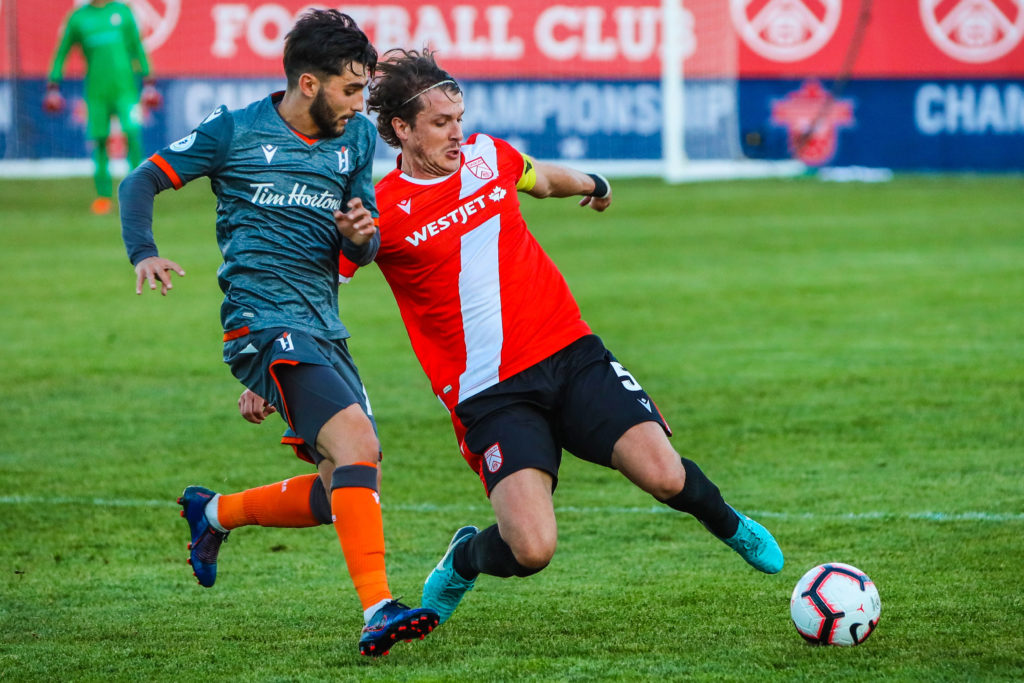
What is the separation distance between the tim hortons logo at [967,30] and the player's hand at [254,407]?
21.4 metres

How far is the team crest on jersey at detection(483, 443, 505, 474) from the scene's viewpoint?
15.9ft

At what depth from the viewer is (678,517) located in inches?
260

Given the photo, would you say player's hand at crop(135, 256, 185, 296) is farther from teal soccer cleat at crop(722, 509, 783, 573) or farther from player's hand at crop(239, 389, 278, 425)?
teal soccer cleat at crop(722, 509, 783, 573)

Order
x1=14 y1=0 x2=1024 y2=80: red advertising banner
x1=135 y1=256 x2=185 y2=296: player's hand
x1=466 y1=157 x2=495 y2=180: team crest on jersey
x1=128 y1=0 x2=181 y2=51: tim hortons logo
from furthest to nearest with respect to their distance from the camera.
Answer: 1. x1=14 y1=0 x2=1024 y2=80: red advertising banner
2. x1=128 y1=0 x2=181 y2=51: tim hortons logo
3. x1=466 y1=157 x2=495 y2=180: team crest on jersey
4. x1=135 y1=256 x2=185 y2=296: player's hand

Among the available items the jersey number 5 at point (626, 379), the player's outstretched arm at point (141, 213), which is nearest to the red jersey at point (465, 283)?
the jersey number 5 at point (626, 379)

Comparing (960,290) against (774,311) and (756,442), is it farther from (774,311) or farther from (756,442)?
(756,442)

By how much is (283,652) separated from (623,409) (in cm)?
135

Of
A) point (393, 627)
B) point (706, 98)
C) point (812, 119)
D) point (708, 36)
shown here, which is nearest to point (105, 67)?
point (706, 98)

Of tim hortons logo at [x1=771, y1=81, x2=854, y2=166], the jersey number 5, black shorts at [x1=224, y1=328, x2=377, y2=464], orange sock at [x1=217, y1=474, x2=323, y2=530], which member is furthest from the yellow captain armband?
tim hortons logo at [x1=771, y1=81, x2=854, y2=166]

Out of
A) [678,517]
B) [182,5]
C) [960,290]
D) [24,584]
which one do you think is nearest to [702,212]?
[960,290]

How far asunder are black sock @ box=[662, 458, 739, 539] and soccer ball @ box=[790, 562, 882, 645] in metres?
0.37

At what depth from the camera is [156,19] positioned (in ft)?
76.8

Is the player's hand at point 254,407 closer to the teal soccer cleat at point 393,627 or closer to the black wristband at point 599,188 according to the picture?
the teal soccer cleat at point 393,627

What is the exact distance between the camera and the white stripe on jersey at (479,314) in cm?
501
